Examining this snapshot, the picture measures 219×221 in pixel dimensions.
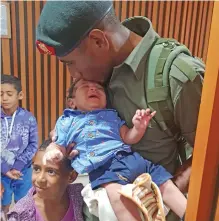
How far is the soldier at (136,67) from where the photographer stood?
2.26 feet

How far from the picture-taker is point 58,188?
0.92m

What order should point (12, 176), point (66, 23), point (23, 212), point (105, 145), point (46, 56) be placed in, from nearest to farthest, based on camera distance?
point (66, 23), point (105, 145), point (23, 212), point (12, 176), point (46, 56)

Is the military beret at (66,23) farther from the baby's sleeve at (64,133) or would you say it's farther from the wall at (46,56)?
the wall at (46,56)

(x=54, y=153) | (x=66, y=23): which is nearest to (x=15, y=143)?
(x=54, y=153)

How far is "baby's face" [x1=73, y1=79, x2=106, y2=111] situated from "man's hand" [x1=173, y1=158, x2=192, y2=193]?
0.26 metres

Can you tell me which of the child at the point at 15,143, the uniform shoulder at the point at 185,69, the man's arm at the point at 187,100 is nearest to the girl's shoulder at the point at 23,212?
the man's arm at the point at 187,100

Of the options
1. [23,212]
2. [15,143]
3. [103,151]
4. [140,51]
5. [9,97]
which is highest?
[140,51]

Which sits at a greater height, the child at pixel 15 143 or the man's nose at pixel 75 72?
the man's nose at pixel 75 72

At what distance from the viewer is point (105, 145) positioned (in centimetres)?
77

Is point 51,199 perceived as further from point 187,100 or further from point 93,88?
point 187,100

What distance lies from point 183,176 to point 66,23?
45cm

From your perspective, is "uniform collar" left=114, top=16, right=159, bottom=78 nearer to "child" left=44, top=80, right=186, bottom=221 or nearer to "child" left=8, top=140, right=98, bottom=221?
"child" left=44, top=80, right=186, bottom=221

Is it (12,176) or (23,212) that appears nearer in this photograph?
(23,212)

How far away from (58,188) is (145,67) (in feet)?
1.45
